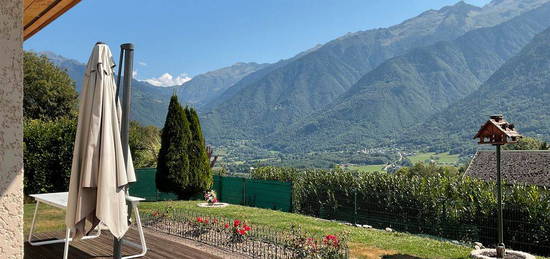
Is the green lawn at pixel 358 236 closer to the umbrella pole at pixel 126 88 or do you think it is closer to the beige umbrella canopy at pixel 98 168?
the beige umbrella canopy at pixel 98 168

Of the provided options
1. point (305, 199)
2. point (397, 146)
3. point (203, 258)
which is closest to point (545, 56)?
point (397, 146)

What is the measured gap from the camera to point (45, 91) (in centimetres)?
2294

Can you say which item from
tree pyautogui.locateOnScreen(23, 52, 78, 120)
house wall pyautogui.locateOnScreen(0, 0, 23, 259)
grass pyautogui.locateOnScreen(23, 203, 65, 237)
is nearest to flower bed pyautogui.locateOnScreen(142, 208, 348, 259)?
grass pyautogui.locateOnScreen(23, 203, 65, 237)

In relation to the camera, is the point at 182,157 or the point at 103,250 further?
the point at 182,157

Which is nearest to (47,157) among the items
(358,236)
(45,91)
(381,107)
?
(45,91)

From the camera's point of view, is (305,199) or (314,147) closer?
(305,199)

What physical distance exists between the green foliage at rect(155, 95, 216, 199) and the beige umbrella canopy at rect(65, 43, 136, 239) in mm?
10847

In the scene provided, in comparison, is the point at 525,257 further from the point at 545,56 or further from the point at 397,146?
the point at 545,56

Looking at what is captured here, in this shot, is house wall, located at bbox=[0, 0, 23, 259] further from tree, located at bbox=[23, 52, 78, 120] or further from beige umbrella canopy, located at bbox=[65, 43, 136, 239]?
→ tree, located at bbox=[23, 52, 78, 120]

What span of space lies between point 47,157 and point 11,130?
41.3ft

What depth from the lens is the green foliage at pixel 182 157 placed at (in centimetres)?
1448

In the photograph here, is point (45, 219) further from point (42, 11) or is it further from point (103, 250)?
point (42, 11)

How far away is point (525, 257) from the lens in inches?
271

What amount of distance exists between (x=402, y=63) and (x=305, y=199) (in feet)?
640
